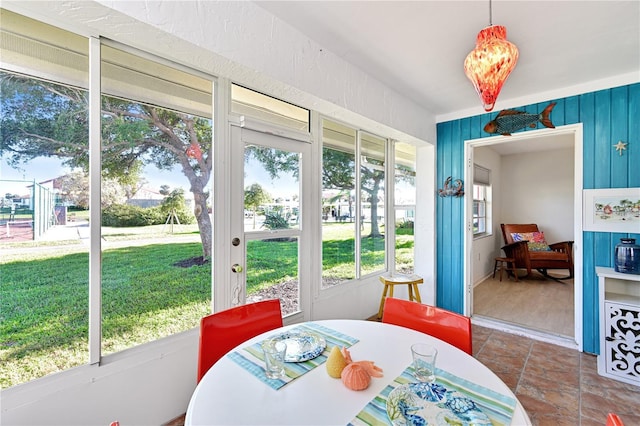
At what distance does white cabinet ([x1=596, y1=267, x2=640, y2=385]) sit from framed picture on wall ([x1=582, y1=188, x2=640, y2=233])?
17.4 inches

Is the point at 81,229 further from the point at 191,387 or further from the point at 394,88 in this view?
the point at 394,88

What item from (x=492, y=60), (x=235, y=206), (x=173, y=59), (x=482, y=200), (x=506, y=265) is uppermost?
(x=173, y=59)

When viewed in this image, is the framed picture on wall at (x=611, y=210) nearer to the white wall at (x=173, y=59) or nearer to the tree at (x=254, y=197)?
the white wall at (x=173, y=59)

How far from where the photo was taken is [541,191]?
5793 mm

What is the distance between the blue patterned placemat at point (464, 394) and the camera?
80cm

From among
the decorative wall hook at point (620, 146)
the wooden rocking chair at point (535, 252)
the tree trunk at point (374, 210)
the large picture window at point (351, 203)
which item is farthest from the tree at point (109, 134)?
the wooden rocking chair at point (535, 252)

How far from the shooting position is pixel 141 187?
5.59 feet

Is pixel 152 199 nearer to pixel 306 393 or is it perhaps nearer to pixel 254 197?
pixel 254 197

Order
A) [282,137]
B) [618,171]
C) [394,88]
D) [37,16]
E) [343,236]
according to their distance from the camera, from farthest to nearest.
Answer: [343,236] < [394,88] < [618,171] < [282,137] < [37,16]

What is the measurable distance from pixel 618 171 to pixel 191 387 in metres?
3.97

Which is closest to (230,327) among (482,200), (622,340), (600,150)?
(622,340)

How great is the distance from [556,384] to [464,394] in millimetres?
1977

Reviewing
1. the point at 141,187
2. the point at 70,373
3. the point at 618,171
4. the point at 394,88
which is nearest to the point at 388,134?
the point at 394,88

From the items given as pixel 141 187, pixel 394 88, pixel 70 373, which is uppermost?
pixel 394 88
